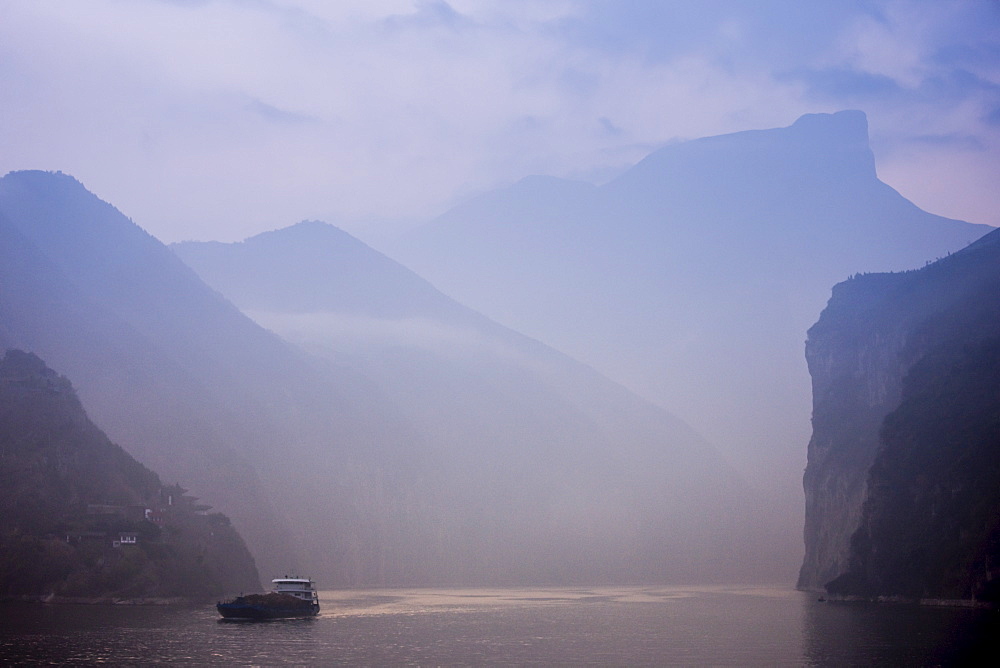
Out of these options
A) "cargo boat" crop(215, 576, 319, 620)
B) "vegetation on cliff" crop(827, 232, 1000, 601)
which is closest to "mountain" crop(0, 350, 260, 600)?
"cargo boat" crop(215, 576, 319, 620)

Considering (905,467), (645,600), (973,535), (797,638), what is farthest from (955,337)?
(797,638)

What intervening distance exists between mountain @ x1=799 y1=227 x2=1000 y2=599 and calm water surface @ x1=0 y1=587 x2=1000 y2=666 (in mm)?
8601

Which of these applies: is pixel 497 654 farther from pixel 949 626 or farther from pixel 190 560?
pixel 190 560

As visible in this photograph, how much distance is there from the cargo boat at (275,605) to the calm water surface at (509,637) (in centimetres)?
221

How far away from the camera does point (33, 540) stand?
121125 millimetres

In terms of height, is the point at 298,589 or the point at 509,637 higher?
the point at 298,589

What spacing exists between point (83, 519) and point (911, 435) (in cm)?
10655

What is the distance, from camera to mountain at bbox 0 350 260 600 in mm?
121000

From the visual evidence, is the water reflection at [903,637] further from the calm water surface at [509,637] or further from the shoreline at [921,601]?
the shoreline at [921,601]

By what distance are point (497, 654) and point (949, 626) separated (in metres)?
41.1

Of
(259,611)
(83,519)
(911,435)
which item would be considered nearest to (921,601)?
(911,435)

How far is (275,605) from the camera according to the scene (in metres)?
113

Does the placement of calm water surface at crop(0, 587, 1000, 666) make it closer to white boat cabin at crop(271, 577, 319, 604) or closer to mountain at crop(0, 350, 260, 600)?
white boat cabin at crop(271, 577, 319, 604)

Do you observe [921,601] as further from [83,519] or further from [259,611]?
[83,519]
